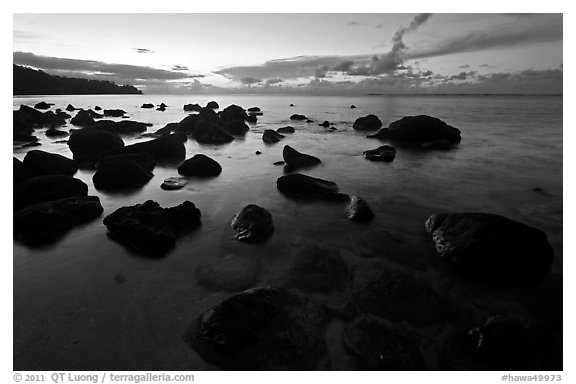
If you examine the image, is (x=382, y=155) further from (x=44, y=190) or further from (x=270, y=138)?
(x=44, y=190)

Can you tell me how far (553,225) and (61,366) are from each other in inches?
447

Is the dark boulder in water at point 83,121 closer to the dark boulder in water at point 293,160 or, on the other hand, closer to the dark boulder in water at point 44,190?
the dark boulder in water at point 293,160

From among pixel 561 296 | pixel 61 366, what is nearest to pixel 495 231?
pixel 561 296

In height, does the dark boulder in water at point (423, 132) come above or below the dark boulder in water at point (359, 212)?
above

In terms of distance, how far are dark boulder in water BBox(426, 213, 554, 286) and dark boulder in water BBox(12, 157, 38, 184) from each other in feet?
43.5

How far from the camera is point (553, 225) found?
334 inches

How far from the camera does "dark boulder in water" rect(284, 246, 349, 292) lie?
594 centimetres

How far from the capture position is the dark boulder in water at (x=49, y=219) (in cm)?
768

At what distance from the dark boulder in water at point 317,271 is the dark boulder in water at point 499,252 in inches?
93.1

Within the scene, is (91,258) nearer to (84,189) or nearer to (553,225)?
(84,189)

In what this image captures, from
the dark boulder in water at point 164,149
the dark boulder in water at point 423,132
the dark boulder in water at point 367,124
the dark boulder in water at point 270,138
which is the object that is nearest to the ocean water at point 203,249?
the dark boulder in water at point 164,149

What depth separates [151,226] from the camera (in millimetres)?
7535

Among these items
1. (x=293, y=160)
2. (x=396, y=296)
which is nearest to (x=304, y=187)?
(x=293, y=160)

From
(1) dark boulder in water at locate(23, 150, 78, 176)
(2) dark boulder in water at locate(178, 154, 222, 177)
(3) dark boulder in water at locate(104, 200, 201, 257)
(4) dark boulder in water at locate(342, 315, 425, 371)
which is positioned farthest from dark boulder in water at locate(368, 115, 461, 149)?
(1) dark boulder in water at locate(23, 150, 78, 176)
